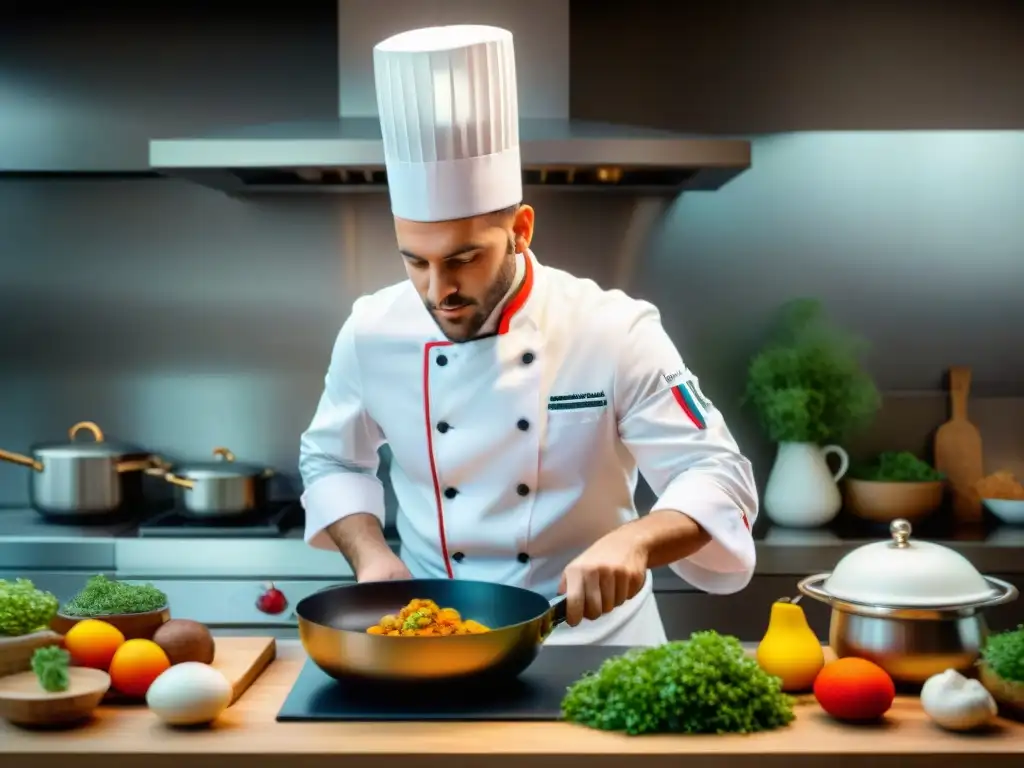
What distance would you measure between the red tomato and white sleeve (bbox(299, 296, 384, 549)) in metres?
0.91

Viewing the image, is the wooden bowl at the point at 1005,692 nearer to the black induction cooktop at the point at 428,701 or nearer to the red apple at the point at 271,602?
the black induction cooktop at the point at 428,701

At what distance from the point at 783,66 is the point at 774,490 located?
1.17 metres

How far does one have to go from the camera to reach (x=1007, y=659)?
4.53ft

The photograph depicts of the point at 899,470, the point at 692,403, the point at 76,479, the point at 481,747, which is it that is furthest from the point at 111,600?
the point at 899,470

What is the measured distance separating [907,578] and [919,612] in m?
0.04

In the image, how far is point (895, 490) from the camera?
3.10m

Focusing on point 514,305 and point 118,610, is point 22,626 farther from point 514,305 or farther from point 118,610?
point 514,305

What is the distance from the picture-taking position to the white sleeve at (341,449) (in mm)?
2084

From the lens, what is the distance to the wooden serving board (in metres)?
1.47

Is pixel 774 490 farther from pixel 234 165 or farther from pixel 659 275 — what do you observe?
pixel 234 165

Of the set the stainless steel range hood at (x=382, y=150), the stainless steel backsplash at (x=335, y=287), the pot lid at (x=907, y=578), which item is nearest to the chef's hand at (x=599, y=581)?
the pot lid at (x=907, y=578)

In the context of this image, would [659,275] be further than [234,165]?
Yes

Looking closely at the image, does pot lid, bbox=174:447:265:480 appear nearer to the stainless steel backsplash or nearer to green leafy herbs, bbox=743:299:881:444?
the stainless steel backsplash

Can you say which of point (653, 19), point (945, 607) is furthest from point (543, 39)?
point (945, 607)
